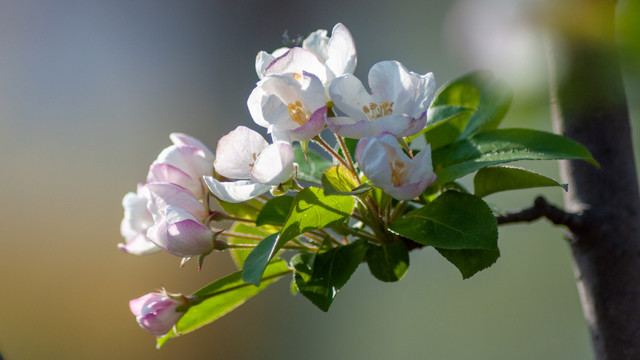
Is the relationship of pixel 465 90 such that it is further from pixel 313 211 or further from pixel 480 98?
pixel 313 211

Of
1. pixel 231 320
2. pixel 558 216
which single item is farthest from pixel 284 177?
pixel 231 320

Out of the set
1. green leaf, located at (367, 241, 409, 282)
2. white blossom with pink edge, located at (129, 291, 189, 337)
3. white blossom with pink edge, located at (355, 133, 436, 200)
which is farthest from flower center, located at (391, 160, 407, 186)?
white blossom with pink edge, located at (129, 291, 189, 337)

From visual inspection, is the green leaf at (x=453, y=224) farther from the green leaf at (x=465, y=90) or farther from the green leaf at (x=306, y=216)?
the green leaf at (x=465, y=90)

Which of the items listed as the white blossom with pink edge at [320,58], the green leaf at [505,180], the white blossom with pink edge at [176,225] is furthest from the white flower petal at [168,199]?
the green leaf at [505,180]

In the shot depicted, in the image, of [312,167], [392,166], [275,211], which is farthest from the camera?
[312,167]

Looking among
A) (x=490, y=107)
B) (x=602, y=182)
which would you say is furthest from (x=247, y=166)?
(x=602, y=182)

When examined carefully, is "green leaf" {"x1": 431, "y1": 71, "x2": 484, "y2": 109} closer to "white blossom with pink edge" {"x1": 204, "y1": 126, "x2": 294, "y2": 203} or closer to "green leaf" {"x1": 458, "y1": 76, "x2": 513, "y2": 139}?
"green leaf" {"x1": 458, "y1": 76, "x2": 513, "y2": 139}

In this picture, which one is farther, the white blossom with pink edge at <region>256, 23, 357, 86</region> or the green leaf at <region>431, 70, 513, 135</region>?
the green leaf at <region>431, 70, 513, 135</region>
